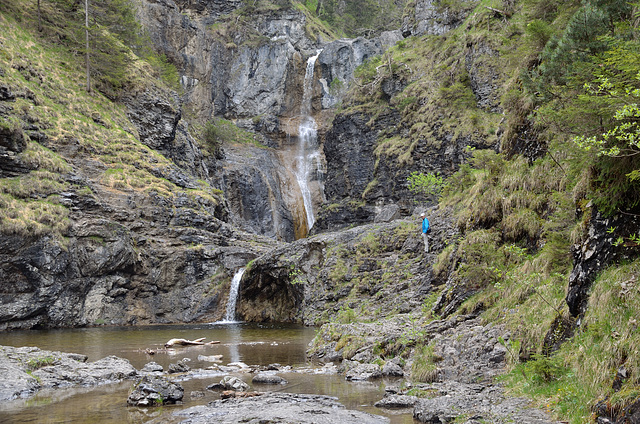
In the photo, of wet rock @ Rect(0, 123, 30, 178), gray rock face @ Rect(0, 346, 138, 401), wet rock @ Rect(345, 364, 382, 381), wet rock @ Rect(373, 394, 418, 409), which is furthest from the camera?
wet rock @ Rect(0, 123, 30, 178)

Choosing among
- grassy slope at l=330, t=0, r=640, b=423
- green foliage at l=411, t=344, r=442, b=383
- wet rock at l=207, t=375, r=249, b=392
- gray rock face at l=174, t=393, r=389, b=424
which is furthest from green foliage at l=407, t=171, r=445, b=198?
gray rock face at l=174, t=393, r=389, b=424

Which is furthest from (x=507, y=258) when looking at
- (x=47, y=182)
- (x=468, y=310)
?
(x=47, y=182)

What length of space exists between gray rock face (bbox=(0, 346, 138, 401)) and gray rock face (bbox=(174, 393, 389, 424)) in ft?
14.0

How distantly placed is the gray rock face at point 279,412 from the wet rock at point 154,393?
91 cm

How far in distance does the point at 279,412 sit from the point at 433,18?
2001 inches

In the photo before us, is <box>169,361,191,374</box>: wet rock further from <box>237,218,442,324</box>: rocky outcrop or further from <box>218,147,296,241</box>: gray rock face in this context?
<box>218,147,296,241</box>: gray rock face

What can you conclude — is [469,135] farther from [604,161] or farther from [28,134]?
[28,134]

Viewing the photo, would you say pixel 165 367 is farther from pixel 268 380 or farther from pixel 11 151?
pixel 11 151

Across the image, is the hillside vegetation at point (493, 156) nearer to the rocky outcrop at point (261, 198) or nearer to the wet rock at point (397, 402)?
the wet rock at point (397, 402)

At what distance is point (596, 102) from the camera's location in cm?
559

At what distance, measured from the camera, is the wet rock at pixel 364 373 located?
10.4m

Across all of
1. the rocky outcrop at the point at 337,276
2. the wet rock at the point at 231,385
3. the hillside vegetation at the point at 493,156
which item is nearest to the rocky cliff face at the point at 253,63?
the hillside vegetation at the point at 493,156

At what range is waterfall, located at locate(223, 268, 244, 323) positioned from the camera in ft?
105

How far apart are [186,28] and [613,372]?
2945 inches
